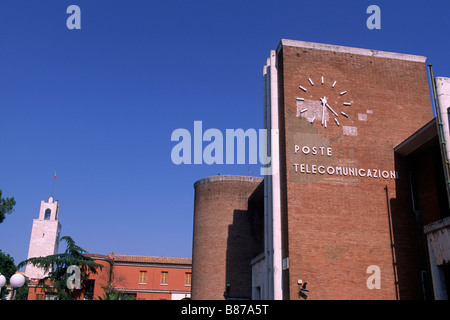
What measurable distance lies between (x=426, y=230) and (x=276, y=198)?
617cm

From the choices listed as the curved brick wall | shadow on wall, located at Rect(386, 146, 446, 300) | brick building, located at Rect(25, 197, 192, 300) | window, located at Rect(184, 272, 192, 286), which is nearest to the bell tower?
brick building, located at Rect(25, 197, 192, 300)

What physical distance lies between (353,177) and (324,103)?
364 cm

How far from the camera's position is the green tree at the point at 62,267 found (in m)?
37.9

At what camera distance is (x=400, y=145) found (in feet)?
66.7

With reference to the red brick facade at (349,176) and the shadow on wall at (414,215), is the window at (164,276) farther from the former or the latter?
the shadow on wall at (414,215)

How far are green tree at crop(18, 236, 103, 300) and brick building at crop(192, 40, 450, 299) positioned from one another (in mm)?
24108

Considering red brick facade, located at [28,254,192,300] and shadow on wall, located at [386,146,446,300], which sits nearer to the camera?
shadow on wall, located at [386,146,446,300]

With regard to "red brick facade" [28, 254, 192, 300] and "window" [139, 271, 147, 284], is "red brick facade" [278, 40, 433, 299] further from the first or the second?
"window" [139, 271, 147, 284]

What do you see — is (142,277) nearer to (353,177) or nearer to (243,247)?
(243,247)

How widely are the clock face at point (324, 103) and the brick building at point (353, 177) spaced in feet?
0.15

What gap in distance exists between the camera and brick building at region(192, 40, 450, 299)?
18422 millimetres
